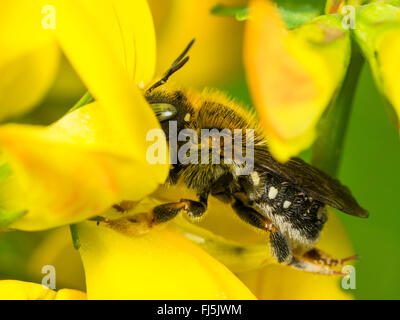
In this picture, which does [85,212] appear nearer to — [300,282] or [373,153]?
[300,282]

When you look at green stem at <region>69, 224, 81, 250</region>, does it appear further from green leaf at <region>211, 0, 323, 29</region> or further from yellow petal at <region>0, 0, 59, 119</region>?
green leaf at <region>211, 0, 323, 29</region>

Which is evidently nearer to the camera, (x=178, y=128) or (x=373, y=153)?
(x=178, y=128)

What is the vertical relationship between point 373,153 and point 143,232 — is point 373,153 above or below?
above

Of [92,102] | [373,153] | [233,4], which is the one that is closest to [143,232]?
[92,102]

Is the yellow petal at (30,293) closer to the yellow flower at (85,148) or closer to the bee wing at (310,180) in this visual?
the yellow flower at (85,148)

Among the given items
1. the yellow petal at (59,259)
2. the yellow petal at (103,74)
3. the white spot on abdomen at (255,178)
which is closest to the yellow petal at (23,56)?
the yellow petal at (103,74)

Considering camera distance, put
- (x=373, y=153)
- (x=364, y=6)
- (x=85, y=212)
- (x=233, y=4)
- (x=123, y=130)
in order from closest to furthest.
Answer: (x=123, y=130) < (x=85, y=212) < (x=364, y=6) < (x=233, y=4) < (x=373, y=153)
